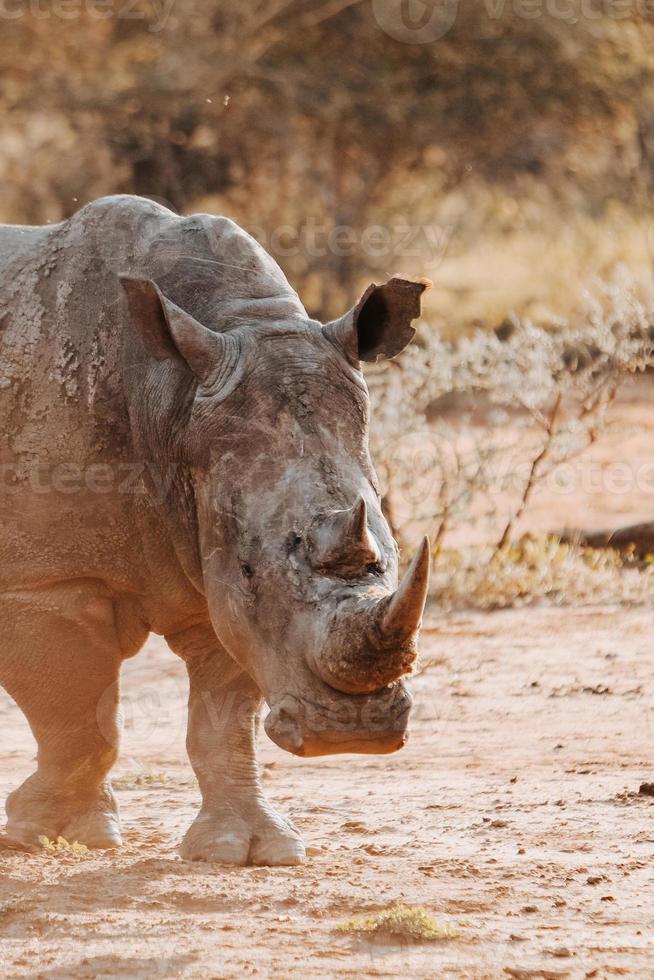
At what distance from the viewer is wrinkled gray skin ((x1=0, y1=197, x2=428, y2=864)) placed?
480cm

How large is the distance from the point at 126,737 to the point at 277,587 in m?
3.72

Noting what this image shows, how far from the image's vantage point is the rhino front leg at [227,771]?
5.89 meters

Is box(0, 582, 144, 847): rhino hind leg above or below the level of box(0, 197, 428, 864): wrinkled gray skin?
below

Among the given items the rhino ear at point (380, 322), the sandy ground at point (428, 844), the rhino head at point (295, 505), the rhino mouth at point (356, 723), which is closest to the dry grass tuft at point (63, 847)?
the sandy ground at point (428, 844)

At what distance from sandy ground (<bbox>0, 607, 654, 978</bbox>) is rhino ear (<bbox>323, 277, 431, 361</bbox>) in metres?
1.69

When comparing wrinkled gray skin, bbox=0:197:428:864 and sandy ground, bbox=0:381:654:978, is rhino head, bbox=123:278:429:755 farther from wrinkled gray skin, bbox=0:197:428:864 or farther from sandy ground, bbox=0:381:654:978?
sandy ground, bbox=0:381:654:978

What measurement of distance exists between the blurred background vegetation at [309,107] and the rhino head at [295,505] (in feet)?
49.1

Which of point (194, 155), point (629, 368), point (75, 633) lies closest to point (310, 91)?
point (194, 155)

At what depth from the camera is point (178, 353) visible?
5469 mm

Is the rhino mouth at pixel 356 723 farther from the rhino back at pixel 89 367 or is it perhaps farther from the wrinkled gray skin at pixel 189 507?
the rhino back at pixel 89 367

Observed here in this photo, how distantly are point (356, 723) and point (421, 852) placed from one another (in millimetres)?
1445

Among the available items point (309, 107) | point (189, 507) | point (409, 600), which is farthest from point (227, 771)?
point (309, 107)

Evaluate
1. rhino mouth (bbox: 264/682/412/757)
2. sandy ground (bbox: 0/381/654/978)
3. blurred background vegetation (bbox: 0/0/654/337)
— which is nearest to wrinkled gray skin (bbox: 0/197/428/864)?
rhino mouth (bbox: 264/682/412/757)

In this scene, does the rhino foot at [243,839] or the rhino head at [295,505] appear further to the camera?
the rhino foot at [243,839]
